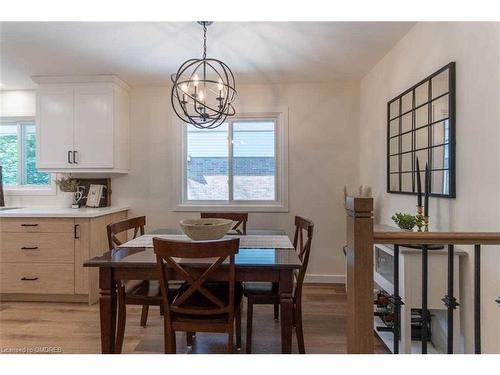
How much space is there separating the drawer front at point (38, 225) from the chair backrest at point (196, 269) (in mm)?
1877

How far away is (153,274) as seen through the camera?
5.82 feet

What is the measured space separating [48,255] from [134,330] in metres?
1.32

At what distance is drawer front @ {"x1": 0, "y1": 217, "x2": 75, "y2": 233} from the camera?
305 cm

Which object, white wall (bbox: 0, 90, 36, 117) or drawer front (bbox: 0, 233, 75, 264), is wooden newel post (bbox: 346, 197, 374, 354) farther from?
white wall (bbox: 0, 90, 36, 117)

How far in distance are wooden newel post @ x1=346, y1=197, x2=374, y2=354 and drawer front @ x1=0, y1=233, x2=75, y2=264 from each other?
2.92 meters

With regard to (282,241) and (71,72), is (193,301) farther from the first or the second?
(71,72)

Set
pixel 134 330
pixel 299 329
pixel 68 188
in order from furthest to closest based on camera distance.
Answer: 1. pixel 68 188
2. pixel 134 330
3. pixel 299 329

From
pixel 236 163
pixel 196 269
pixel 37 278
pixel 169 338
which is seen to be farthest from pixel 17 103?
pixel 169 338

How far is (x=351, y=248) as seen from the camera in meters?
1.16

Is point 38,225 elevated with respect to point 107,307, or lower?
elevated
